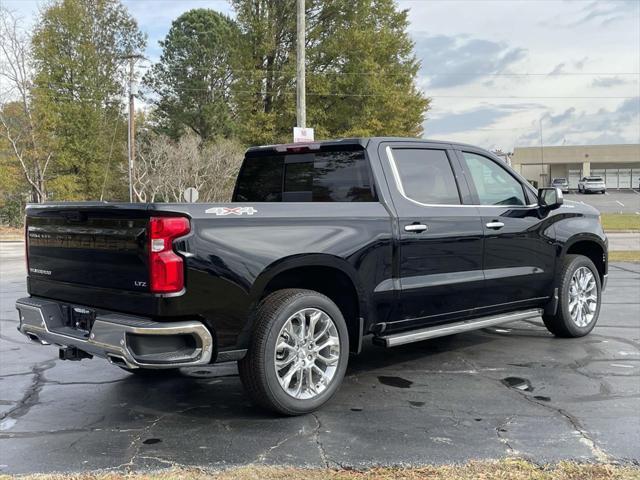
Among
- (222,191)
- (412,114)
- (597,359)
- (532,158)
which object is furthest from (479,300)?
(532,158)

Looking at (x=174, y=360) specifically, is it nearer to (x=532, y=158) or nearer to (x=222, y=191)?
(x=222, y=191)

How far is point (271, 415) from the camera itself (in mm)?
4344

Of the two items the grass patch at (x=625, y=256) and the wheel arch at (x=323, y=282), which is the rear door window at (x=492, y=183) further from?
the grass patch at (x=625, y=256)

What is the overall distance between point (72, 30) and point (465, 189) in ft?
132

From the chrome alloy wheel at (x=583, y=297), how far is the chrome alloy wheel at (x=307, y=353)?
3285 mm

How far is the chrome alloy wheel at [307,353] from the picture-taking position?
4.27m

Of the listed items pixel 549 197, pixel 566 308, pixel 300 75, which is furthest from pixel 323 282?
pixel 300 75

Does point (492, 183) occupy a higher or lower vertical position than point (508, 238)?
higher

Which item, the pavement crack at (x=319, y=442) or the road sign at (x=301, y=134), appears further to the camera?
the road sign at (x=301, y=134)

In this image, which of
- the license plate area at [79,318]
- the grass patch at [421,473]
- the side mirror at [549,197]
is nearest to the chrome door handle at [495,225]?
the side mirror at [549,197]

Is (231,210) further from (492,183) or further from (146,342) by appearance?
(492,183)

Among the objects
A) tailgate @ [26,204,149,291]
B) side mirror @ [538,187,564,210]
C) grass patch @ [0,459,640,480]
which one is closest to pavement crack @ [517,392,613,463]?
grass patch @ [0,459,640,480]

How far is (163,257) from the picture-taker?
3730 millimetres

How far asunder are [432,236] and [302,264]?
1.30 meters
